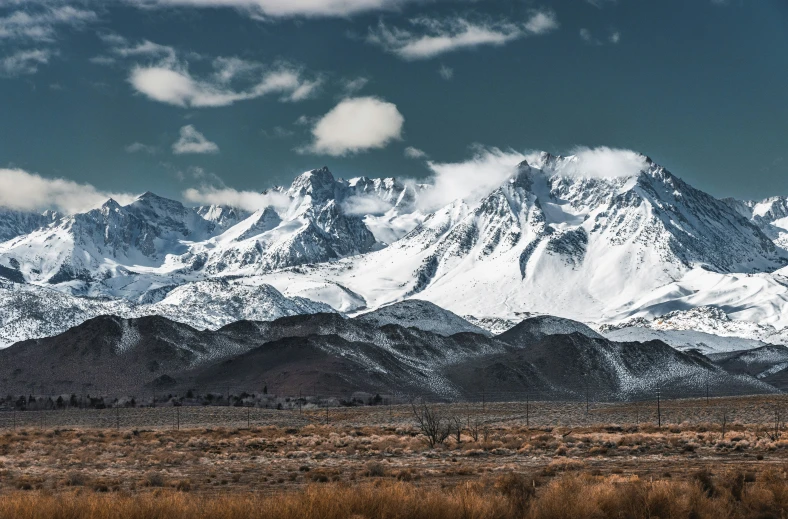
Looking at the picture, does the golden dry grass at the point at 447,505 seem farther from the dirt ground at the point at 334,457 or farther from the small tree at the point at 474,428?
the small tree at the point at 474,428

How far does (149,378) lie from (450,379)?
194ft

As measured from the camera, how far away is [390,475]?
3197cm

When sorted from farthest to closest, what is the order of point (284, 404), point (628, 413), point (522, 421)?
1. point (284, 404)
2. point (628, 413)
3. point (522, 421)

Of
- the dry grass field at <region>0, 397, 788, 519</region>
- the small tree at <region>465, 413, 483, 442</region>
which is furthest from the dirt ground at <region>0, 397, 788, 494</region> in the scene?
the small tree at <region>465, 413, 483, 442</region>

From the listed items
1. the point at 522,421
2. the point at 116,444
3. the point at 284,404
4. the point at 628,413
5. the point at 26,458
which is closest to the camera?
the point at 26,458

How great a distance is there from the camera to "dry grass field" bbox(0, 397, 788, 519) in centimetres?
1955

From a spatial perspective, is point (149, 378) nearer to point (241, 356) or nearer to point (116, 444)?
point (241, 356)

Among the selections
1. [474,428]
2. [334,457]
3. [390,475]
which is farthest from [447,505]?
[474,428]

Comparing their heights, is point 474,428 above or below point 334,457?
above

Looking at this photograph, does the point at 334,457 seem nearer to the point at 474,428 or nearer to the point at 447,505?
the point at 474,428

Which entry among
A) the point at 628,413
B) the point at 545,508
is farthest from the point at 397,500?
the point at 628,413

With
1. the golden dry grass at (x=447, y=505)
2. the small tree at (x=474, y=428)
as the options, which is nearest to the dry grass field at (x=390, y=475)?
the golden dry grass at (x=447, y=505)

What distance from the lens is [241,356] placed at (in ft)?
639

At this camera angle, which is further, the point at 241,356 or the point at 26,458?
the point at 241,356
